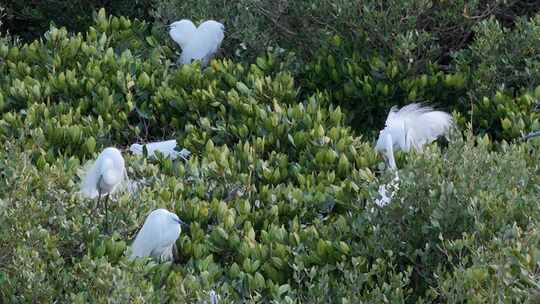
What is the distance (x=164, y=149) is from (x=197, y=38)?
3.28 feet

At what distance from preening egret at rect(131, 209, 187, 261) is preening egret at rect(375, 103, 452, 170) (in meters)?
1.17

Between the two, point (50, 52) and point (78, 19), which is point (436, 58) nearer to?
point (50, 52)

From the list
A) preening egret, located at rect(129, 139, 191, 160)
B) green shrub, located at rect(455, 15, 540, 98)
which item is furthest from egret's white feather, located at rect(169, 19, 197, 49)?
green shrub, located at rect(455, 15, 540, 98)

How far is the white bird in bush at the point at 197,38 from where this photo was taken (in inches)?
242

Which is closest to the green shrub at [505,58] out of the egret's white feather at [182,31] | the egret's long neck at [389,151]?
the egret's long neck at [389,151]

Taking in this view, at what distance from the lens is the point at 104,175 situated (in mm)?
4375

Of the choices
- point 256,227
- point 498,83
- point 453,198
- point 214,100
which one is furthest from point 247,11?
point 453,198

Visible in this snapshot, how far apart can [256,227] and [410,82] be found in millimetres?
1643

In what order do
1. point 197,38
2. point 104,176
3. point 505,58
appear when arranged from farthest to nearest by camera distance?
point 197,38, point 505,58, point 104,176

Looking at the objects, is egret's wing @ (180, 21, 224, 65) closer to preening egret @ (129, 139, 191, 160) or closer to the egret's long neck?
preening egret @ (129, 139, 191, 160)

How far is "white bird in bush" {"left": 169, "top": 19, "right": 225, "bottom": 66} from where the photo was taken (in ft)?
20.2

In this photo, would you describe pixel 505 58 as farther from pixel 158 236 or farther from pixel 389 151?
pixel 158 236

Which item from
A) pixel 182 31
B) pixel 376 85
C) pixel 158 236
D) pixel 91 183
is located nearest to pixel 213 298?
pixel 158 236

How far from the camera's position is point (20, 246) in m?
3.89
